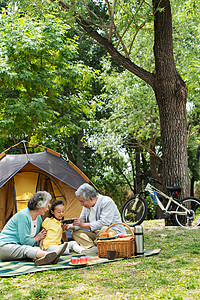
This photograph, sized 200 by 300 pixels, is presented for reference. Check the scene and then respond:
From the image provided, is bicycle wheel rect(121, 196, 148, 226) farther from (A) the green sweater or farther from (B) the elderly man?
(A) the green sweater

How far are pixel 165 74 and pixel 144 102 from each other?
14.7ft

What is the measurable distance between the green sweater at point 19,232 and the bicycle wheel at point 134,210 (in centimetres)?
308

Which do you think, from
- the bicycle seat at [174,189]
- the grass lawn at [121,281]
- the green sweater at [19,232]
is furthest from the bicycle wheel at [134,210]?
the green sweater at [19,232]

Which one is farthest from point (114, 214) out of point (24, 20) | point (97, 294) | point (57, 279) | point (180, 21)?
point (180, 21)

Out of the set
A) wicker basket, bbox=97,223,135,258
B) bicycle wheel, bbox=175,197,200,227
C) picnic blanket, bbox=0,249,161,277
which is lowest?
picnic blanket, bbox=0,249,161,277

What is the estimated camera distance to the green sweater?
3.82 meters

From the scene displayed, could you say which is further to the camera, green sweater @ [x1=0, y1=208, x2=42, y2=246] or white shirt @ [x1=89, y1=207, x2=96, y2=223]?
white shirt @ [x1=89, y1=207, x2=96, y2=223]

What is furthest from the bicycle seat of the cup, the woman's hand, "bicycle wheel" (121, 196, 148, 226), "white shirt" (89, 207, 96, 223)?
the woman's hand

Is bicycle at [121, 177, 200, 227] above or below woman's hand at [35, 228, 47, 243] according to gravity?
above

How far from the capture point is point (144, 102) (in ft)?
36.3

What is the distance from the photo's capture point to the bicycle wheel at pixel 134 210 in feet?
22.1

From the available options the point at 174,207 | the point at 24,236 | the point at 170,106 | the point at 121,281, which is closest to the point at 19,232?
the point at 24,236

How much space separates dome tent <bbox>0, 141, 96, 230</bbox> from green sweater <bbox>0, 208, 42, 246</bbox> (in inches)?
53.9

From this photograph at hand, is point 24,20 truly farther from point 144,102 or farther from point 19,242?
point 19,242
